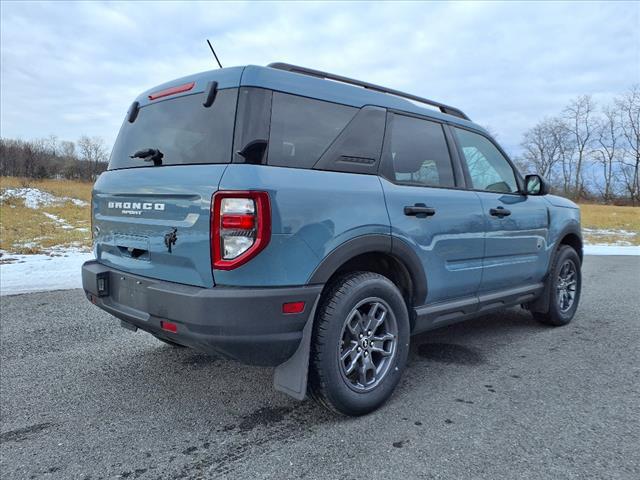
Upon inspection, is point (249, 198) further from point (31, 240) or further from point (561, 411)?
point (31, 240)

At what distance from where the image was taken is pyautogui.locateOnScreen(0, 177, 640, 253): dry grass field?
33.2 ft

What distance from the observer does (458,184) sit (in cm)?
342

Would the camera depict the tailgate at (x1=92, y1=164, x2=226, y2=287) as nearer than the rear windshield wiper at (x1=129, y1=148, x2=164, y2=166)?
Yes

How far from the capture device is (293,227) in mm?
2234

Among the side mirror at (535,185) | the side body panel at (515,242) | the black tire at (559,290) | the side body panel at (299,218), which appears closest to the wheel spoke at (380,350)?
the side body panel at (299,218)

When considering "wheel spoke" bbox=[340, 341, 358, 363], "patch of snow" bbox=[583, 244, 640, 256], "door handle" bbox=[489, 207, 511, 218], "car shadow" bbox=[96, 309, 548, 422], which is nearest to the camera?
"wheel spoke" bbox=[340, 341, 358, 363]

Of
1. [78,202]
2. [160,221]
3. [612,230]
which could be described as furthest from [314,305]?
[78,202]

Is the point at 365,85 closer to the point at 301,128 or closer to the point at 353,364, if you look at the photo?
the point at 301,128

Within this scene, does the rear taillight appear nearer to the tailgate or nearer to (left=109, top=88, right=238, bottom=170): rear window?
the tailgate

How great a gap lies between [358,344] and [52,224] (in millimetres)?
14299

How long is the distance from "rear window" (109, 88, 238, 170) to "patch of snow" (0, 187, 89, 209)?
67.8ft

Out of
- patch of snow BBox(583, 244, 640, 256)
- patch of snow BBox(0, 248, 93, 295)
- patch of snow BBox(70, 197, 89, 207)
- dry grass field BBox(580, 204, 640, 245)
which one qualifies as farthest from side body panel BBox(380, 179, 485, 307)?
patch of snow BBox(70, 197, 89, 207)

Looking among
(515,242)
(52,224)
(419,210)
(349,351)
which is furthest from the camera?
(52,224)

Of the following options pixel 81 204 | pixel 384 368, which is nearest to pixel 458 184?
pixel 384 368
